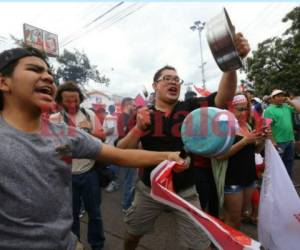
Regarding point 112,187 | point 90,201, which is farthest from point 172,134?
point 112,187

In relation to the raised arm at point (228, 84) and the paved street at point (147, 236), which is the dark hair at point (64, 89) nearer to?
the raised arm at point (228, 84)

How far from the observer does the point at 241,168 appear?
3027 mm

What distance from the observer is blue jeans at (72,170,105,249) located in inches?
126

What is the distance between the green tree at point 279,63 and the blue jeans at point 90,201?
72.6 feet

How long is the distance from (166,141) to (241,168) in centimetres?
89

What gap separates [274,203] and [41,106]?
1.98 meters

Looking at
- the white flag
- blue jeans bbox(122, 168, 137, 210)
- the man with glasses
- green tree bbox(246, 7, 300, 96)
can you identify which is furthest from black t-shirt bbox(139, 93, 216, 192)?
green tree bbox(246, 7, 300, 96)

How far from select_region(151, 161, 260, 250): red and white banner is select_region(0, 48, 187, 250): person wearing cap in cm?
16

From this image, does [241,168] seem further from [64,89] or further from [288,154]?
[288,154]

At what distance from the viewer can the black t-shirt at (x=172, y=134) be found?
260 cm

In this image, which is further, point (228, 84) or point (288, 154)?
point (288, 154)

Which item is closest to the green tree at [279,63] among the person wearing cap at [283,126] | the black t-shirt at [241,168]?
the person wearing cap at [283,126]

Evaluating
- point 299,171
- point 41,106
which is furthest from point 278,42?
point 41,106

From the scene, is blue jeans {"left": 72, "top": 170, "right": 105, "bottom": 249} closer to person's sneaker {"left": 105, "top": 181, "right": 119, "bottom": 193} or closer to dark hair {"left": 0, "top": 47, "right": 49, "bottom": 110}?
dark hair {"left": 0, "top": 47, "right": 49, "bottom": 110}
